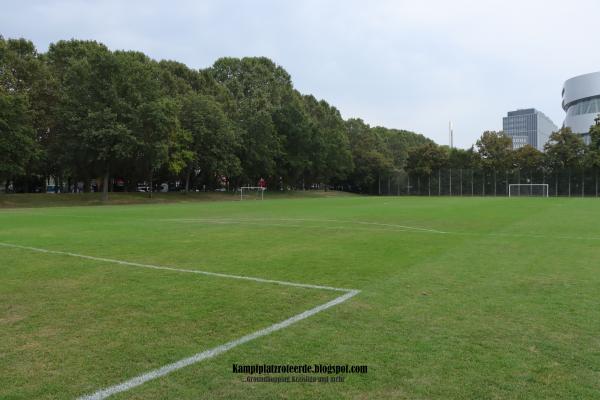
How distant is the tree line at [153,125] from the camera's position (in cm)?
4050

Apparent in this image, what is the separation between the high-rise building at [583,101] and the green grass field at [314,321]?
102 m

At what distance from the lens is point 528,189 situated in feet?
224

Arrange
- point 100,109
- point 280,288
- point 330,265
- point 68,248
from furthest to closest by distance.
A: 1. point 100,109
2. point 68,248
3. point 330,265
4. point 280,288

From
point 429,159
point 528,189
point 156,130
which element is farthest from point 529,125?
point 156,130

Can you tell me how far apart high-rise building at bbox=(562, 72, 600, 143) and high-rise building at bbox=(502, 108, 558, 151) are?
4648cm

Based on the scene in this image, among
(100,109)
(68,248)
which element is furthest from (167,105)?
(68,248)

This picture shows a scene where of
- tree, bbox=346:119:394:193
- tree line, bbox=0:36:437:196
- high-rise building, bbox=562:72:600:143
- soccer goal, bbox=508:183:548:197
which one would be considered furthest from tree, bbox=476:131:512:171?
high-rise building, bbox=562:72:600:143

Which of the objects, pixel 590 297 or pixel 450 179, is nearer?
pixel 590 297

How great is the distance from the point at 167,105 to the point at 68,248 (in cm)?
3525

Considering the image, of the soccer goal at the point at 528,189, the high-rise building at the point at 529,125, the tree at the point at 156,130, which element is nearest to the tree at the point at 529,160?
the soccer goal at the point at 528,189

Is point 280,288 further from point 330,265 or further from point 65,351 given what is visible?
point 65,351

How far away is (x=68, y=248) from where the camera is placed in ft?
35.3

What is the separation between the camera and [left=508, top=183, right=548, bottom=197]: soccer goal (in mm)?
67562

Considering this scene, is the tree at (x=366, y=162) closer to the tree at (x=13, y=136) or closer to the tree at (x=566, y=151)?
the tree at (x=566, y=151)
